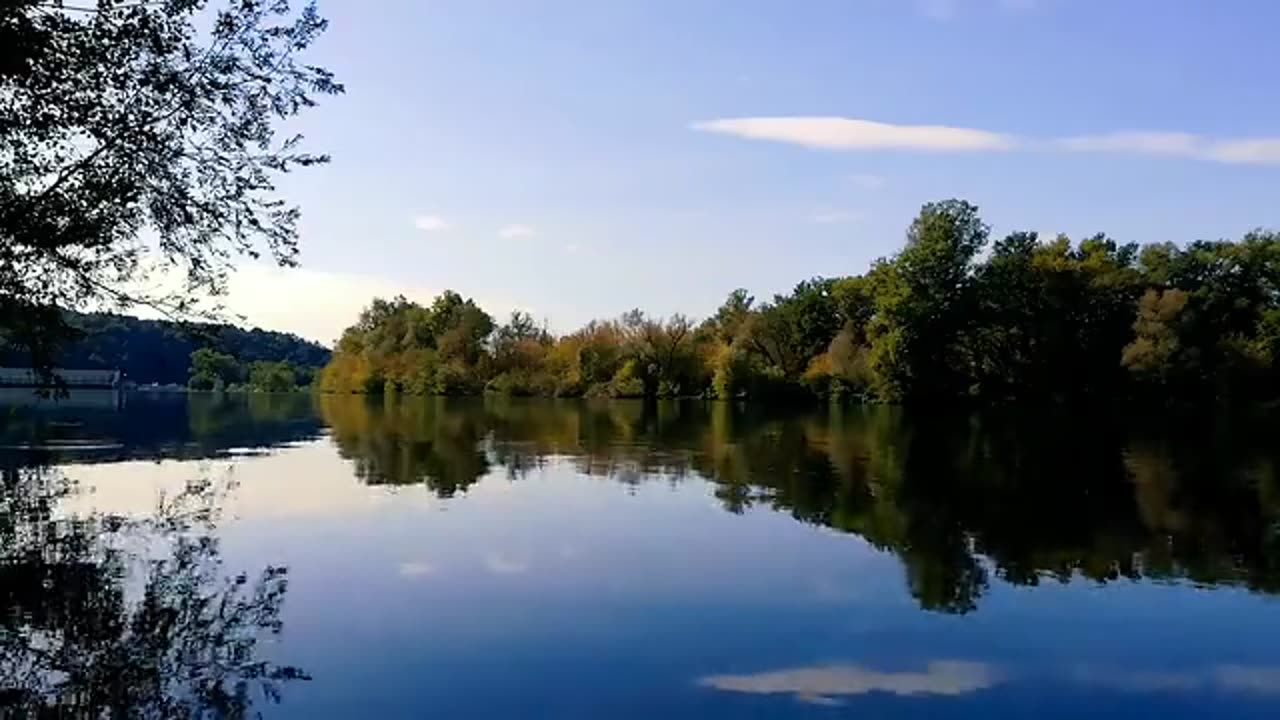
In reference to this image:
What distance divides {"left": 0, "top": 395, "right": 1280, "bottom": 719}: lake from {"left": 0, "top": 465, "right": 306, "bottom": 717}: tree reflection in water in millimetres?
47

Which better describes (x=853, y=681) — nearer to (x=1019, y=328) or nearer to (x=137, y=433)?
(x=137, y=433)

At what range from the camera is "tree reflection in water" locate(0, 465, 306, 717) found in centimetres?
945

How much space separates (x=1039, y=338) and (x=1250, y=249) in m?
17.5

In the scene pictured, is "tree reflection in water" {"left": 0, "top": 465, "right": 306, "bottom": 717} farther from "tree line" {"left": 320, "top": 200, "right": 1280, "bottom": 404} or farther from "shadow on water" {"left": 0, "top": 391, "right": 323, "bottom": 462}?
"tree line" {"left": 320, "top": 200, "right": 1280, "bottom": 404}

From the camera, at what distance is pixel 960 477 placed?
29703 mm

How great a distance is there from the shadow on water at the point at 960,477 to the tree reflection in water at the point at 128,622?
8.43 meters

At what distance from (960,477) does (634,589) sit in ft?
55.6

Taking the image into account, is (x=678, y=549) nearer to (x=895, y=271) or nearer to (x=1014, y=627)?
(x=1014, y=627)

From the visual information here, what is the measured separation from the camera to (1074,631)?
516 inches

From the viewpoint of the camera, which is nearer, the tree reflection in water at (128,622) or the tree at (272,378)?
the tree reflection in water at (128,622)

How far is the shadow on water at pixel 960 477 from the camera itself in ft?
57.7

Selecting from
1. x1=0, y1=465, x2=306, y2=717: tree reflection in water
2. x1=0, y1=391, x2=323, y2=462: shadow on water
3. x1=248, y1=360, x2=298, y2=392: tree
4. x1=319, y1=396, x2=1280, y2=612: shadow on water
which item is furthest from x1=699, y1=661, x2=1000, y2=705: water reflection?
x1=248, y1=360, x2=298, y2=392: tree

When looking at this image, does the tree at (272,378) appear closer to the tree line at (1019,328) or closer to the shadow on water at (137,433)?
the tree line at (1019,328)

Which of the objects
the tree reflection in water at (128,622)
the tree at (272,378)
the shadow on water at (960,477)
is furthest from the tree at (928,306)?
the tree at (272,378)
